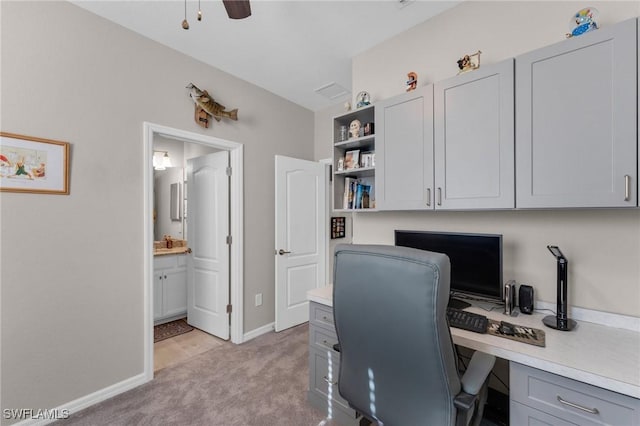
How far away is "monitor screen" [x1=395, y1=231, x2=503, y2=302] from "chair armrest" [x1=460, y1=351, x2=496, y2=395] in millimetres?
519

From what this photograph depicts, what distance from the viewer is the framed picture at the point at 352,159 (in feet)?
→ 7.46

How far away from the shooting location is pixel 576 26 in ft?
4.42

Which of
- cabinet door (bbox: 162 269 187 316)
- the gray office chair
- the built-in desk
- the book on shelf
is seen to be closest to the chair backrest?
the gray office chair

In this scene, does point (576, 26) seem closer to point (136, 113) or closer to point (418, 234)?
point (418, 234)

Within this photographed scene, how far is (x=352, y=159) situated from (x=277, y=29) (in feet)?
3.97

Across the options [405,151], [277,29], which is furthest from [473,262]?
[277,29]

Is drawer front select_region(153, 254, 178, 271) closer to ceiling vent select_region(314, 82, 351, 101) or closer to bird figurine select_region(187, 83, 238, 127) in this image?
bird figurine select_region(187, 83, 238, 127)

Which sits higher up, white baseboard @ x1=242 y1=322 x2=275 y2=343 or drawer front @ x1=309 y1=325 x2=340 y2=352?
drawer front @ x1=309 y1=325 x2=340 y2=352

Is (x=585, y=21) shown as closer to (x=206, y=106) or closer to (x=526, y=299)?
(x=526, y=299)

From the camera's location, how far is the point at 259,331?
3135 millimetres

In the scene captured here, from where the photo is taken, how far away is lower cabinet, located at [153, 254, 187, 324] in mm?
3328

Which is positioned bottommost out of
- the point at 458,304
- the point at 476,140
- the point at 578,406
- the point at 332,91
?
the point at 578,406

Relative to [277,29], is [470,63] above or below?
below

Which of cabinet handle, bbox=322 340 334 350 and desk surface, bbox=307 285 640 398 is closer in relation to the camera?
desk surface, bbox=307 285 640 398
